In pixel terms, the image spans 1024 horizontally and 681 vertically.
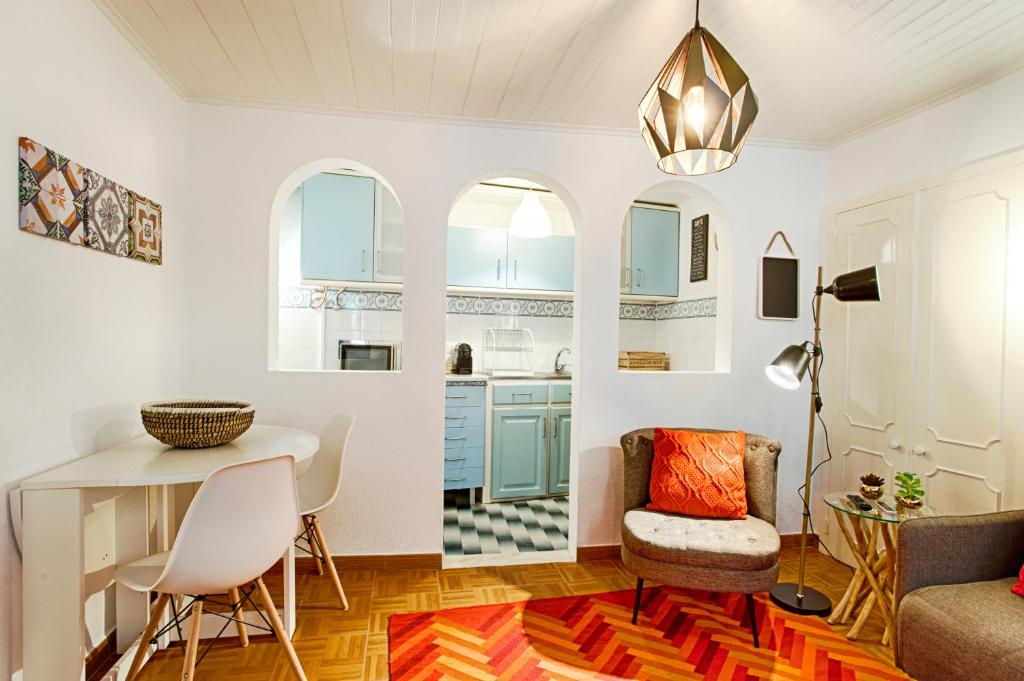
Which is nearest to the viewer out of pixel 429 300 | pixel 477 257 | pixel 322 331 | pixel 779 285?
pixel 429 300

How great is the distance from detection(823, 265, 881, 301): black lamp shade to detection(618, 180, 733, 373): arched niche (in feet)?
5.68

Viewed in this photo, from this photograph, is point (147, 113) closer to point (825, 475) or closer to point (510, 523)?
point (510, 523)

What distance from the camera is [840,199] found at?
3.10 m

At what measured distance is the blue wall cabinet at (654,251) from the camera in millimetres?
4520

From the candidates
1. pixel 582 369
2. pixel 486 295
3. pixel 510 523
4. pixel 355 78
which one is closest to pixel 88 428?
pixel 355 78

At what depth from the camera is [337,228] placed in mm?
3895

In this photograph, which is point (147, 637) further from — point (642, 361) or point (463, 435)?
point (642, 361)

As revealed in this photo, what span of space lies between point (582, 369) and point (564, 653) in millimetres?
1413

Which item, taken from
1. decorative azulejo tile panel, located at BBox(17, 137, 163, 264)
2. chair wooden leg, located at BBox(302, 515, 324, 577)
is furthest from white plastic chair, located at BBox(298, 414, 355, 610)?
decorative azulejo tile panel, located at BBox(17, 137, 163, 264)

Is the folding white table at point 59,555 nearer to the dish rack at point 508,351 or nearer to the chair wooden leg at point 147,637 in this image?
the chair wooden leg at point 147,637

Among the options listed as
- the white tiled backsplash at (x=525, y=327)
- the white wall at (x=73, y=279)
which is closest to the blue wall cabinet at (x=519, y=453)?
the white tiled backsplash at (x=525, y=327)

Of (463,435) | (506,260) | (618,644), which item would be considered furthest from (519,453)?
(618,644)

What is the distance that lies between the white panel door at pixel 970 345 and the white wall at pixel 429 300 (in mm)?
726

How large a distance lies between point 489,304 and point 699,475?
8.41 feet
